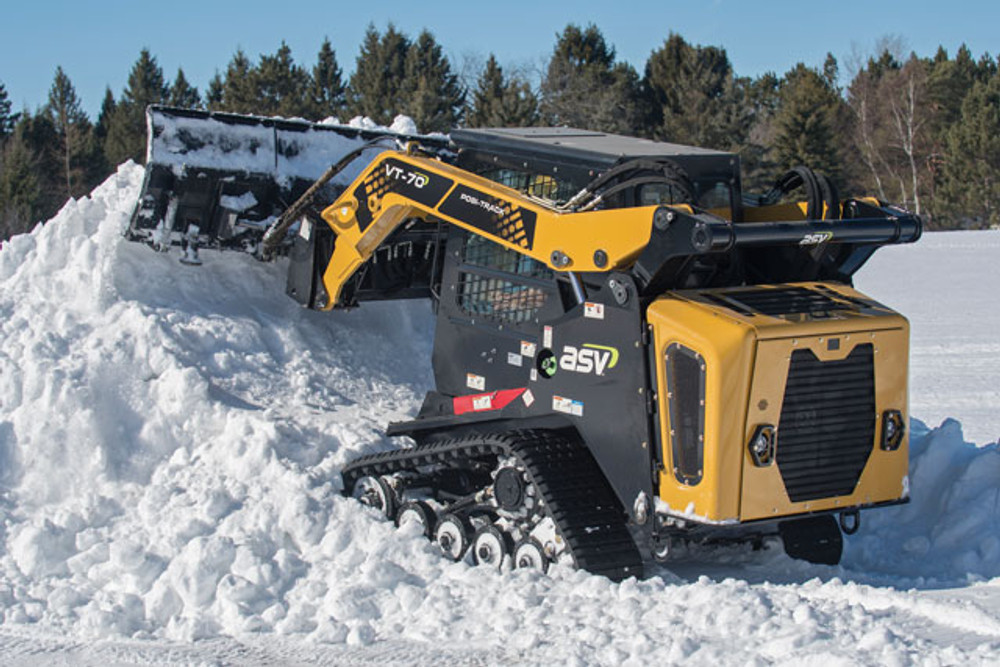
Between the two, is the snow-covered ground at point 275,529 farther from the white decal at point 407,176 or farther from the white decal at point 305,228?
the white decal at point 407,176

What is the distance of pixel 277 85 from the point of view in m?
46.2

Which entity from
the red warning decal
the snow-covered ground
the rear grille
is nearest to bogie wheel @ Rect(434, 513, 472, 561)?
the snow-covered ground

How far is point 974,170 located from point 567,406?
42199mm

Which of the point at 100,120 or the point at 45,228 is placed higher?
the point at 100,120

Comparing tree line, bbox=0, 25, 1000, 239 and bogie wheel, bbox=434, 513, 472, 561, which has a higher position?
tree line, bbox=0, 25, 1000, 239

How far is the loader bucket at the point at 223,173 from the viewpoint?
29.2 feet

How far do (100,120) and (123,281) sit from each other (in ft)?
156

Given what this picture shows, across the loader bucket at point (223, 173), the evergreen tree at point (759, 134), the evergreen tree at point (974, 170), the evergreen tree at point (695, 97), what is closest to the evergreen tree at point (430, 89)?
the evergreen tree at point (695, 97)

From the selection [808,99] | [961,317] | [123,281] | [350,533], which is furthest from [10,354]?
[808,99]

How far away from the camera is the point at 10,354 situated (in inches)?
319

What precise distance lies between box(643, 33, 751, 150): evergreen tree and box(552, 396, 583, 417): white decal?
33933 mm

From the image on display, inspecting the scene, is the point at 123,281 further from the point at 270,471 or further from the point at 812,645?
the point at 812,645

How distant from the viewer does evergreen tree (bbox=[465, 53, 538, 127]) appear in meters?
40.4

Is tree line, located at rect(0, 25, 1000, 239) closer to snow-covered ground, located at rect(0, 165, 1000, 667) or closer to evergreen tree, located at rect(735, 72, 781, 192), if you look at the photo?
evergreen tree, located at rect(735, 72, 781, 192)
